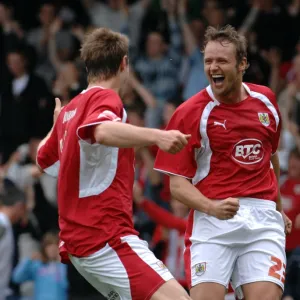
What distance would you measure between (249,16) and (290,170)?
3.39 metres

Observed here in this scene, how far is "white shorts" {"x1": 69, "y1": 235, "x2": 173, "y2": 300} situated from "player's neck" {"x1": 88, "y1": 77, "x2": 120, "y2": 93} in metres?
0.96

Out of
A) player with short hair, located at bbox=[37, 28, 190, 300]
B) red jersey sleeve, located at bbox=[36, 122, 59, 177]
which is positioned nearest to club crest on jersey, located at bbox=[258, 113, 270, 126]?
player with short hair, located at bbox=[37, 28, 190, 300]

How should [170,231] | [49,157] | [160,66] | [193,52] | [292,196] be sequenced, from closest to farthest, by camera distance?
[49,157] < [292,196] < [170,231] < [193,52] < [160,66]

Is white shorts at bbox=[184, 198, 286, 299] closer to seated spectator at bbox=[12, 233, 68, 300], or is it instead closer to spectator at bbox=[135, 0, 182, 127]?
seated spectator at bbox=[12, 233, 68, 300]

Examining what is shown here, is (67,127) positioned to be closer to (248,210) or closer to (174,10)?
(248,210)

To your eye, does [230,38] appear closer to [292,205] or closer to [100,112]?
[100,112]

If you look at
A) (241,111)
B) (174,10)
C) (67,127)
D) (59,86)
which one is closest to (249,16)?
(174,10)

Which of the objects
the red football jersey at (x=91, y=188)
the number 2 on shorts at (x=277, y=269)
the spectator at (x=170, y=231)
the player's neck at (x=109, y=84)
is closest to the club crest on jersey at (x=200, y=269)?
the number 2 on shorts at (x=277, y=269)

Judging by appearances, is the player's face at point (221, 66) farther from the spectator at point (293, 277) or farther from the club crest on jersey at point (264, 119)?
the spectator at point (293, 277)

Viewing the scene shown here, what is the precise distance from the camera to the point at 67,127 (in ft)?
20.0

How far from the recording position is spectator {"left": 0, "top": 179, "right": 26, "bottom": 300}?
30.2 ft

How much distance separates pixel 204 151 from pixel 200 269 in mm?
825

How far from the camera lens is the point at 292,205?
32.6ft

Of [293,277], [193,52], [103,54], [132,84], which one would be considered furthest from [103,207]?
[132,84]
